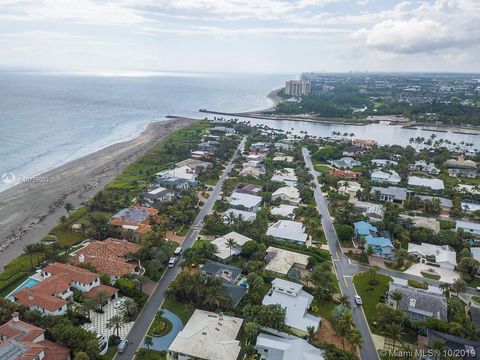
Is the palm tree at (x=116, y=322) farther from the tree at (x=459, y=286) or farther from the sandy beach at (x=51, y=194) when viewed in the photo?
the tree at (x=459, y=286)

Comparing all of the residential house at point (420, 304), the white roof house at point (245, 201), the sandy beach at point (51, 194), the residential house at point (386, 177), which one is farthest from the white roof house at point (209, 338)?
the residential house at point (386, 177)

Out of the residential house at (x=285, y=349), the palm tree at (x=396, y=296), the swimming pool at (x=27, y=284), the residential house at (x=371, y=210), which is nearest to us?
the residential house at (x=285, y=349)

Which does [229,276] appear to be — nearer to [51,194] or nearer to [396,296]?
[396,296]

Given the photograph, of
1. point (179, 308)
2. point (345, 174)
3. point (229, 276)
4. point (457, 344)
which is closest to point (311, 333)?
point (457, 344)

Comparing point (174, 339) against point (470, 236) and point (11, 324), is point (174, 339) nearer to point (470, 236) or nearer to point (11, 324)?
point (11, 324)

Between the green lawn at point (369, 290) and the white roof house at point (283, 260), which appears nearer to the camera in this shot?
the green lawn at point (369, 290)

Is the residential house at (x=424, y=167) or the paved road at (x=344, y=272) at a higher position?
the residential house at (x=424, y=167)

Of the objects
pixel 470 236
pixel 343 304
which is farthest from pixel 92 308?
pixel 470 236
